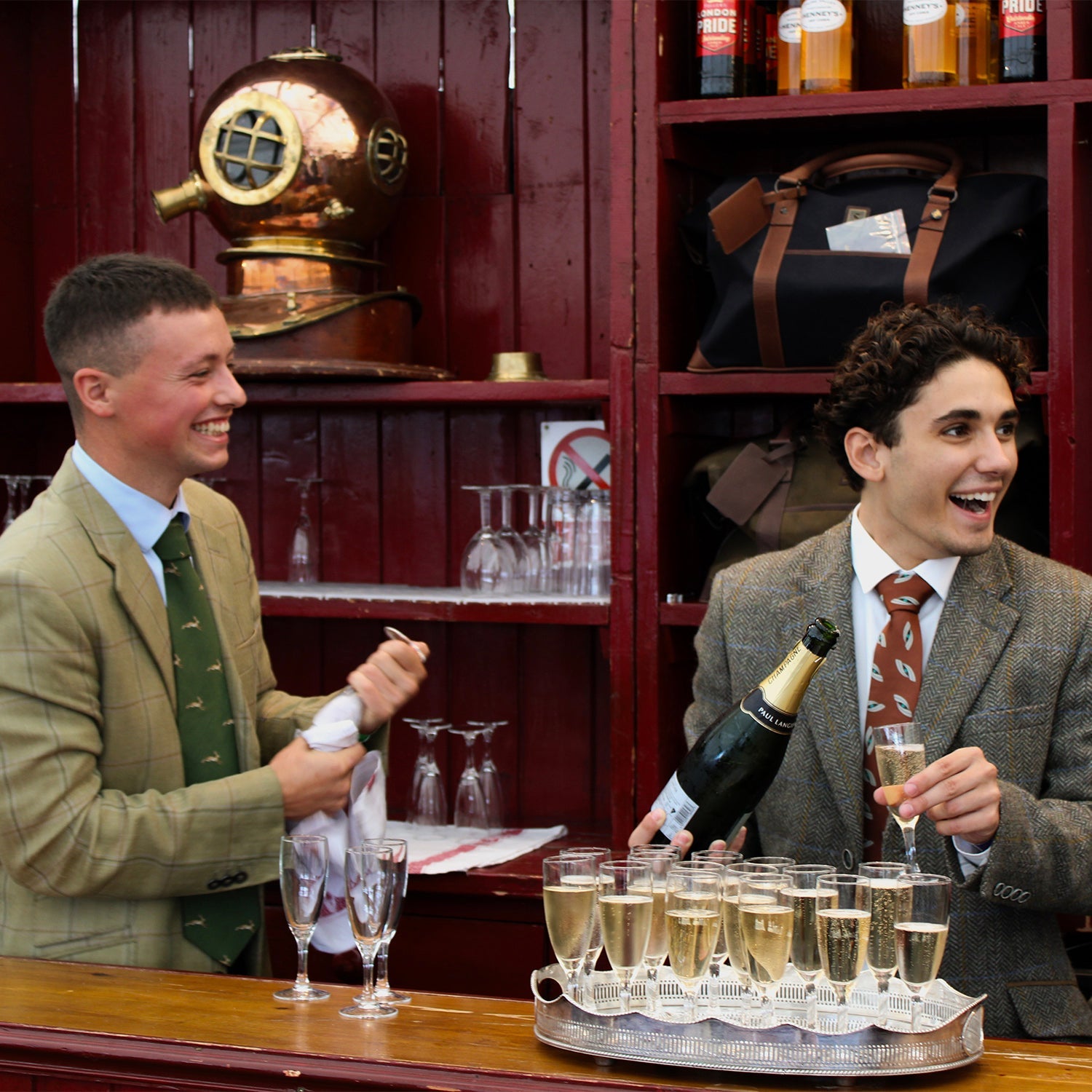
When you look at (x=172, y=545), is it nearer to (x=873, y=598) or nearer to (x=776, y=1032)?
(x=873, y=598)

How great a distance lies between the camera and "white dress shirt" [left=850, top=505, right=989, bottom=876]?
2016mm

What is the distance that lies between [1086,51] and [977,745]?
1295 millimetres

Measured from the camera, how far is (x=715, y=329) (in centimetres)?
255

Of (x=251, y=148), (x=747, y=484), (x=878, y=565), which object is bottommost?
(x=878, y=565)

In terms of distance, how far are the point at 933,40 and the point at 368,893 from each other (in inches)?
70.3

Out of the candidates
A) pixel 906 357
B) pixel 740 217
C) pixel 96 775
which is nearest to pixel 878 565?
pixel 906 357

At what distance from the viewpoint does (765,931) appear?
4.39 ft

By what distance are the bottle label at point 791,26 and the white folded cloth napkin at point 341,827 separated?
4.73ft

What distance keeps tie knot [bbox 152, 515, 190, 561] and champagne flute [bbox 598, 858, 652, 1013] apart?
0.95 metres

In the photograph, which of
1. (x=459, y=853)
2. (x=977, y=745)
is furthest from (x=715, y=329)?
(x=459, y=853)

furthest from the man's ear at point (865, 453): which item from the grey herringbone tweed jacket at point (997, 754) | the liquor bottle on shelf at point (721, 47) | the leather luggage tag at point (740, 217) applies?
the liquor bottle on shelf at point (721, 47)

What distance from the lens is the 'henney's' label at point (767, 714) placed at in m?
1.87

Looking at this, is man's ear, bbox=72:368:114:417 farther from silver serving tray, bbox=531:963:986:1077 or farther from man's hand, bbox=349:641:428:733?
silver serving tray, bbox=531:963:986:1077

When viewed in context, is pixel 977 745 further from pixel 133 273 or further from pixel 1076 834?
pixel 133 273
